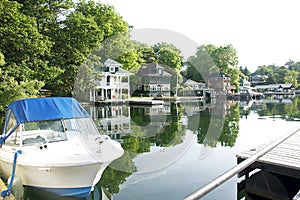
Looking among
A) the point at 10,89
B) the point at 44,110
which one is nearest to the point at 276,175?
the point at 44,110

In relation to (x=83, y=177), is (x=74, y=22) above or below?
above

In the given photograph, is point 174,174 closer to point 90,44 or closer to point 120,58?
point 90,44

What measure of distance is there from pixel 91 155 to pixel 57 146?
964 mm

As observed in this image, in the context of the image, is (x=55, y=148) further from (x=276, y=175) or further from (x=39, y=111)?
(x=276, y=175)

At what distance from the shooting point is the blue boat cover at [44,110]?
18.8ft

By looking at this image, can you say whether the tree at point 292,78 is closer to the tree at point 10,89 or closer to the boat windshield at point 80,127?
the tree at point 10,89

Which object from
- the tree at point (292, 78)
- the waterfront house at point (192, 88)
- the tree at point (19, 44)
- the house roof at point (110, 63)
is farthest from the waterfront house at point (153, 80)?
the tree at point (292, 78)

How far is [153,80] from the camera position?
1630 inches

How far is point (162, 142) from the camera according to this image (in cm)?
1130

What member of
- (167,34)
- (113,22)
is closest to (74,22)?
(113,22)

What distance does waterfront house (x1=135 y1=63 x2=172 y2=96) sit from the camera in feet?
134

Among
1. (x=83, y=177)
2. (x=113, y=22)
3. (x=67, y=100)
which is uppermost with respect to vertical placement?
(x=113, y=22)

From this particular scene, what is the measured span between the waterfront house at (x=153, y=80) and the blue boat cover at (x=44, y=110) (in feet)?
110

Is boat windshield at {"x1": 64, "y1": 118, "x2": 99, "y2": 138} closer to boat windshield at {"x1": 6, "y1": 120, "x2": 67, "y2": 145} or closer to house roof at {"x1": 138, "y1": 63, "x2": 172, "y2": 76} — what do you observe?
boat windshield at {"x1": 6, "y1": 120, "x2": 67, "y2": 145}
